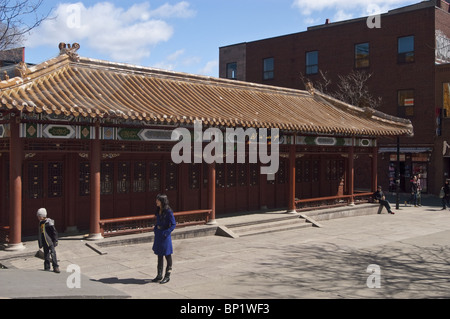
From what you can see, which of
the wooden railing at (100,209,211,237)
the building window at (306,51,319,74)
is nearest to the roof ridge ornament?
the wooden railing at (100,209,211,237)

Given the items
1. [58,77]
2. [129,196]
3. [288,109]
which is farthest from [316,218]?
[58,77]

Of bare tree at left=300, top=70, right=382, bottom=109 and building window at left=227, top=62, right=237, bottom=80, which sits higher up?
building window at left=227, top=62, right=237, bottom=80

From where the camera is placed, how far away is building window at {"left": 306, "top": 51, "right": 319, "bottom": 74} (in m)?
34.9

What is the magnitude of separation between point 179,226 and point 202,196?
7.01 ft

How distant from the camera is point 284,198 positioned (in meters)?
18.9

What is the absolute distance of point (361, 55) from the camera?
32219 mm

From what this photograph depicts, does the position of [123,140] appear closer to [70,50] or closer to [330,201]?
[70,50]

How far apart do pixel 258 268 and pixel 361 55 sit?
84.7ft

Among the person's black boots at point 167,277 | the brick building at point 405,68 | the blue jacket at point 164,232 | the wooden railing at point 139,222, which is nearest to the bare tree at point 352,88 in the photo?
the brick building at point 405,68

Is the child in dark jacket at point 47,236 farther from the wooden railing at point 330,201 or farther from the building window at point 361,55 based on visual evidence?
the building window at point 361,55

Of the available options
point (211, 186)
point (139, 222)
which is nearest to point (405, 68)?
point (211, 186)

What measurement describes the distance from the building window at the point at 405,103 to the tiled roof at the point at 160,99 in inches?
393

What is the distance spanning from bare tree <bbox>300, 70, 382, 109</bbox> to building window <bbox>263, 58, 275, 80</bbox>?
5.15 meters

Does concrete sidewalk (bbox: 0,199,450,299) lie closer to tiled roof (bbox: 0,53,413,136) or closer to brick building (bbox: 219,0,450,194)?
tiled roof (bbox: 0,53,413,136)
